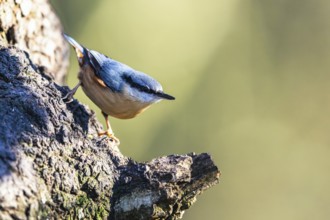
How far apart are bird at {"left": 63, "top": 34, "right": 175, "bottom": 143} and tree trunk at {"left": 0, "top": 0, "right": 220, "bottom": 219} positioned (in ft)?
3.22

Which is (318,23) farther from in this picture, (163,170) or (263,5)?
(163,170)

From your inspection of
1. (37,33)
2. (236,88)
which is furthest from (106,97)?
(236,88)

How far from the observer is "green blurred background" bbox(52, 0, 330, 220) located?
734 centimetres

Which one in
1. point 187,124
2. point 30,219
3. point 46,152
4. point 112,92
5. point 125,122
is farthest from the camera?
point 187,124

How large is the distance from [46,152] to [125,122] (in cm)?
402

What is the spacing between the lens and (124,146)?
713 centimetres

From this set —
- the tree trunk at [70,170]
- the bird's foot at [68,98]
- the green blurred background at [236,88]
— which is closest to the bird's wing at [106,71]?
the bird's foot at [68,98]

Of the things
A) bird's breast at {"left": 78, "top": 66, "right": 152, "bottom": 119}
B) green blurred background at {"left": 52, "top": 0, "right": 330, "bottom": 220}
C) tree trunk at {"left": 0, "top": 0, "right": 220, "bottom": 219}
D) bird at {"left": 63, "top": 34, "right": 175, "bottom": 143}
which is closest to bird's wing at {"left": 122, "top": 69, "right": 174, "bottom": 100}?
bird at {"left": 63, "top": 34, "right": 175, "bottom": 143}

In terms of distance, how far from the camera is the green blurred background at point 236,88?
7.34 metres

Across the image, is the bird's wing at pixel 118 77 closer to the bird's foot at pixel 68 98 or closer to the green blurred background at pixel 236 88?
the bird's foot at pixel 68 98

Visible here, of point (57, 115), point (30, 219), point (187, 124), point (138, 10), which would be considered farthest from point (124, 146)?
point (30, 219)

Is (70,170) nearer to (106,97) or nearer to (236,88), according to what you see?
(106,97)

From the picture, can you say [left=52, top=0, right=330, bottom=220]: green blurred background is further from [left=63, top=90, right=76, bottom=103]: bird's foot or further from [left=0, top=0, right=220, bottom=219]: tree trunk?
[left=0, top=0, right=220, bottom=219]: tree trunk

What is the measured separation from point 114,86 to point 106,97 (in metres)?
0.10
